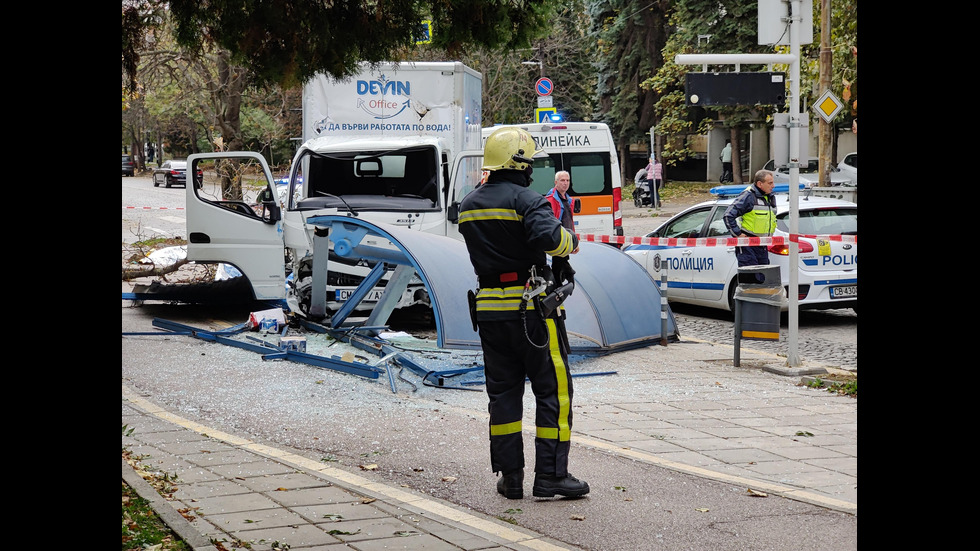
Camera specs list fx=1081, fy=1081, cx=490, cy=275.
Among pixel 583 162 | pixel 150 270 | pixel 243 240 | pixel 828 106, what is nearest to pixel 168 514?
pixel 243 240

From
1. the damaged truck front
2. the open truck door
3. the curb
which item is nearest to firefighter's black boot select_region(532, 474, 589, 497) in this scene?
the curb

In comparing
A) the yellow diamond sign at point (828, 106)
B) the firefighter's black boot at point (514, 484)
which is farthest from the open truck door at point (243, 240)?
the yellow diamond sign at point (828, 106)

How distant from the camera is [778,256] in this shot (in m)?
12.0

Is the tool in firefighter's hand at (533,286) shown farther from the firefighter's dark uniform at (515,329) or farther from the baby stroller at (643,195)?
the baby stroller at (643,195)

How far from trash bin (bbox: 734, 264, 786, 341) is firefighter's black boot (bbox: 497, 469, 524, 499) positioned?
185 inches

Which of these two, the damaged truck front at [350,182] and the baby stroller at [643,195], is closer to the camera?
the damaged truck front at [350,182]

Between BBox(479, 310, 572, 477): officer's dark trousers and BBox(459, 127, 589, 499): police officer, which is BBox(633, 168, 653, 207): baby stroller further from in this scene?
BBox(479, 310, 572, 477): officer's dark trousers

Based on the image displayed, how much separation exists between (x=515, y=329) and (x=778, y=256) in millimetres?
7164

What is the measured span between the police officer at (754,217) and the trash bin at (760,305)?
197 cm

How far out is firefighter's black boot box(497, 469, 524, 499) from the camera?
17.9 ft

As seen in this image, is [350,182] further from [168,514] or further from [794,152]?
[168,514]

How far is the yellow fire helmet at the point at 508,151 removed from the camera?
5.57 m
